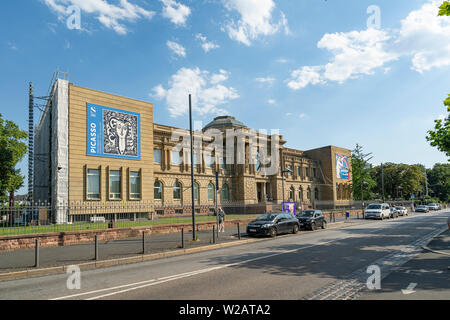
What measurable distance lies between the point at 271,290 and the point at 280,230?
13.5 m

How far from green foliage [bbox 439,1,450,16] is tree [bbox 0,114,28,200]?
3724 centimetres

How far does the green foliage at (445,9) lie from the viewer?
9.07m

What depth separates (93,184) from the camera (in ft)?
95.7

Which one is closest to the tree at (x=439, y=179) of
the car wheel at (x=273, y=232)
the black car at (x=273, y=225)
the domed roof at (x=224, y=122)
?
the domed roof at (x=224, y=122)

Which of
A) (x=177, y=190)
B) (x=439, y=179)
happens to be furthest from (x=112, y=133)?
(x=439, y=179)

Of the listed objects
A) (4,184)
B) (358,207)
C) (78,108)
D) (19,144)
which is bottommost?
(358,207)

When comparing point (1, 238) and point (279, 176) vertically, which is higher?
point (279, 176)

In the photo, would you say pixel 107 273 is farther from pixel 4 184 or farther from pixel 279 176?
pixel 279 176

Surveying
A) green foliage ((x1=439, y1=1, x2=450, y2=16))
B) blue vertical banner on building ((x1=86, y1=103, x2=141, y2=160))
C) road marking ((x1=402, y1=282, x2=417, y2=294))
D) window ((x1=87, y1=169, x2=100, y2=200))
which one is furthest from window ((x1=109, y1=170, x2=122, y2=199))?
green foliage ((x1=439, y1=1, x2=450, y2=16))

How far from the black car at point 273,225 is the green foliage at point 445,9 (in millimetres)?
13455

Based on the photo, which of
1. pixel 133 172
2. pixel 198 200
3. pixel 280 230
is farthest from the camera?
pixel 198 200

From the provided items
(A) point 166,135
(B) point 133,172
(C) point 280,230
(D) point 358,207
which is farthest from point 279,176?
(C) point 280,230

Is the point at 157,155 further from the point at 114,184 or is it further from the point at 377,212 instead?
the point at 377,212
